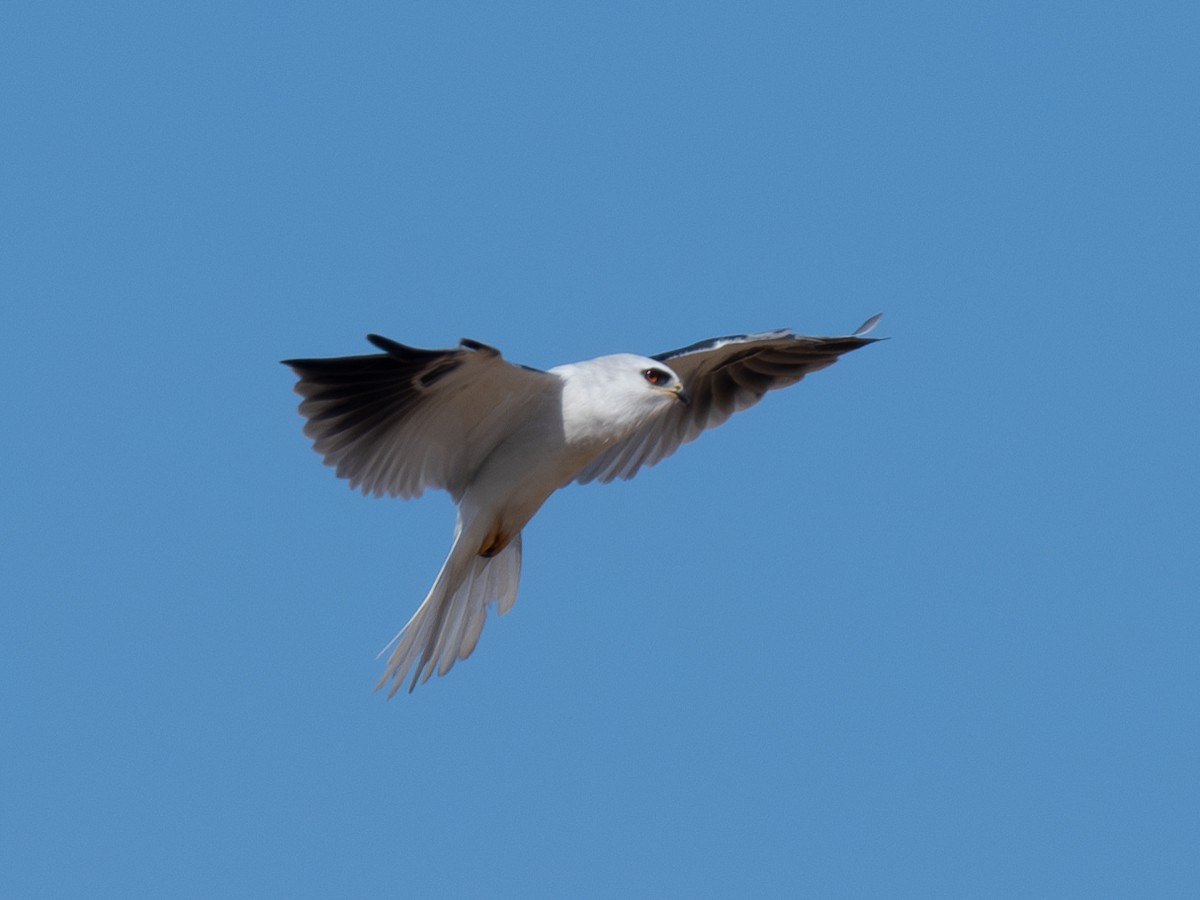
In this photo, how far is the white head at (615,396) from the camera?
28.0ft

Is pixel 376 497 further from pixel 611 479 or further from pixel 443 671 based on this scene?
pixel 611 479

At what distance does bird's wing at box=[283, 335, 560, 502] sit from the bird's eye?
431mm

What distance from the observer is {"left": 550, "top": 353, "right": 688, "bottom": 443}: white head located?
28.0 ft

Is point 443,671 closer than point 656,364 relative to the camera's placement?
No

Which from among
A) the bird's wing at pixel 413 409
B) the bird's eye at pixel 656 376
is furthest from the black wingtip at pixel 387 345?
the bird's eye at pixel 656 376

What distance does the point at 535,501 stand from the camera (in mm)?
9055

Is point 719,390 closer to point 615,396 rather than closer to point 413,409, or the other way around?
point 615,396

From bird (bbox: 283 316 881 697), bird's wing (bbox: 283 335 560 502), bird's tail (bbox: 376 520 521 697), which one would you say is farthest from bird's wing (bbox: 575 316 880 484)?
bird's wing (bbox: 283 335 560 502)

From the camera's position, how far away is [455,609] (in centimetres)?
951

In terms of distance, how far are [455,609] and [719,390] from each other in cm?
200

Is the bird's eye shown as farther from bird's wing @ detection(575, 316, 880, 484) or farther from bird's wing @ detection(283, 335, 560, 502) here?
bird's wing @ detection(575, 316, 880, 484)

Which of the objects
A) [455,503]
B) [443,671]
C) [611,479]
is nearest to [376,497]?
[455,503]

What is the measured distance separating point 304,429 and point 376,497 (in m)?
0.61

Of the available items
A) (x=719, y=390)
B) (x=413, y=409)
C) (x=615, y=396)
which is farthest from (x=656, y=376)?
(x=719, y=390)
